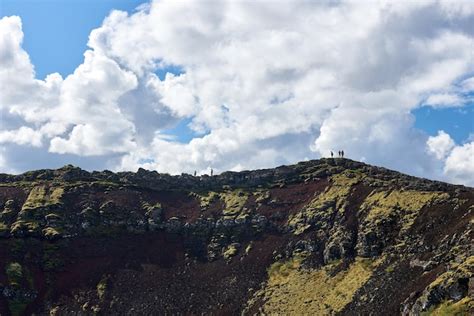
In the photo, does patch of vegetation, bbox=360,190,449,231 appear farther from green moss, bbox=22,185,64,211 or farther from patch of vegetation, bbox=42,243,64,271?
green moss, bbox=22,185,64,211

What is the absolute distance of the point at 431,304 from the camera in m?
98.3

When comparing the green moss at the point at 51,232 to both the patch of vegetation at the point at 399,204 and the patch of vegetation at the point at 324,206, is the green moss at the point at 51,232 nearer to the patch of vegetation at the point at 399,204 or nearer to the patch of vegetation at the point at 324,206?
the patch of vegetation at the point at 324,206

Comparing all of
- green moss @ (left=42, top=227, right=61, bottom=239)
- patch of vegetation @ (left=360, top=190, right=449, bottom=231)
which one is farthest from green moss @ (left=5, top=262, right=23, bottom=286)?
patch of vegetation @ (left=360, top=190, right=449, bottom=231)

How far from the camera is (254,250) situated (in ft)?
529

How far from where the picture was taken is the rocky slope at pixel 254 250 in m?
118

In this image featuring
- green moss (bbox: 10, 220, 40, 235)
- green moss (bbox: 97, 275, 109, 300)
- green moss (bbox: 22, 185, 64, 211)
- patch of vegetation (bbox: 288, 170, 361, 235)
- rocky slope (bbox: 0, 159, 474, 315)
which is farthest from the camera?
green moss (bbox: 22, 185, 64, 211)

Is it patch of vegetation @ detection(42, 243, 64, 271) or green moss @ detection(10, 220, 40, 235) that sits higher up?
green moss @ detection(10, 220, 40, 235)

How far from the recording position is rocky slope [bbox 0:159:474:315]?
11800 cm

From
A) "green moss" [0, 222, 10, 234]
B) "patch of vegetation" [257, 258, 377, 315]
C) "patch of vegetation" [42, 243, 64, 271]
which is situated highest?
"green moss" [0, 222, 10, 234]

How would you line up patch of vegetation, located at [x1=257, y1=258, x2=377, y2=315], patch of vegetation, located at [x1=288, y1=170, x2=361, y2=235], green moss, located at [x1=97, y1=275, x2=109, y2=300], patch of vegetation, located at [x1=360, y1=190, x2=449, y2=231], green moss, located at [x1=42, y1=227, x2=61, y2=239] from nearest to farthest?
patch of vegetation, located at [x1=257, y1=258, x2=377, y2=315], patch of vegetation, located at [x1=360, y1=190, x2=449, y2=231], green moss, located at [x1=97, y1=275, x2=109, y2=300], patch of vegetation, located at [x1=288, y1=170, x2=361, y2=235], green moss, located at [x1=42, y1=227, x2=61, y2=239]

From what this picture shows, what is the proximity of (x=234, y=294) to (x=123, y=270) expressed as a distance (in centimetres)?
4077

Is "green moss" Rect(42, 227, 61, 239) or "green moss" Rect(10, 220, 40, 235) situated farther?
"green moss" Rect(42, 227, 61, 239)

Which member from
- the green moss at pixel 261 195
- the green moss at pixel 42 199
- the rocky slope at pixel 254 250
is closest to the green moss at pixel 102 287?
the rocky slope at pixel 254 250

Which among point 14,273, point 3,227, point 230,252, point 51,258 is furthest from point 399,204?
point 3,227
